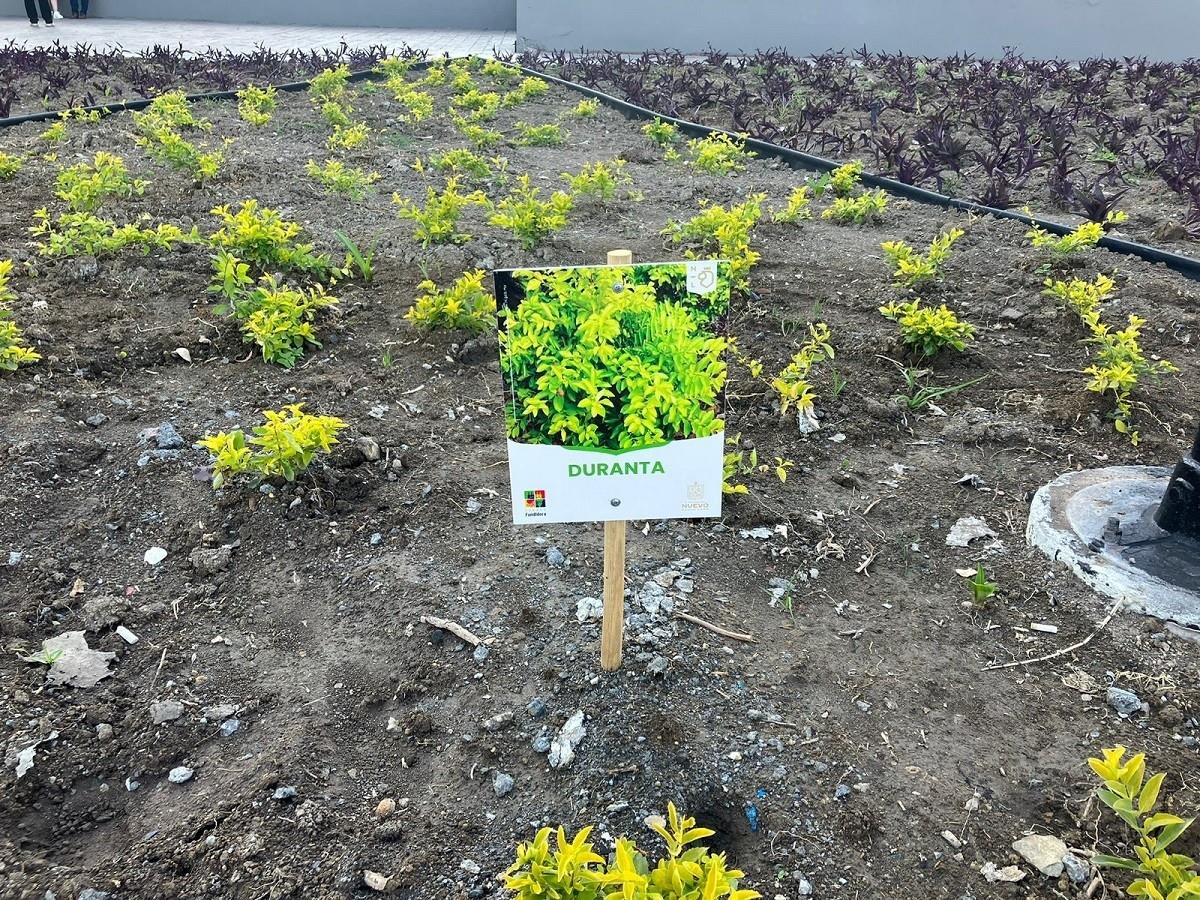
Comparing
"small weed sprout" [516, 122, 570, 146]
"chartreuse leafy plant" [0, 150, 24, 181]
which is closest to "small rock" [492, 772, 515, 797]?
"chartreuse leafy plant" [0, 150, 24, 181]

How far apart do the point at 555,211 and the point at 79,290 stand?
2.79 m

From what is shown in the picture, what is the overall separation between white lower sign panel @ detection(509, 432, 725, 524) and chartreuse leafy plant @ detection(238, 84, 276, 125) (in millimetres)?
7741

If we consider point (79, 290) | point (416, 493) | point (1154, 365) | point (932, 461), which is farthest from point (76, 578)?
point (1154, 365)

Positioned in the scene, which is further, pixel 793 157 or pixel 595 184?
pixel 793 157

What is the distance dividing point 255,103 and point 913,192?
22.2 feet

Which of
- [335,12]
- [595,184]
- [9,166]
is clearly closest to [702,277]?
[595,184]

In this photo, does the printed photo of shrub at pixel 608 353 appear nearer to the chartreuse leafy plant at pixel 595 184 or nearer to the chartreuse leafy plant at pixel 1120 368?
the chartreuse leafy plant at pixel 1120 368

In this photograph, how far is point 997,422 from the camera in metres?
3.88

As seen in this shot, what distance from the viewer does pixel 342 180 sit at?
20.7 ft

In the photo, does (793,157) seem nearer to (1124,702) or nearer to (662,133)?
(662,133)

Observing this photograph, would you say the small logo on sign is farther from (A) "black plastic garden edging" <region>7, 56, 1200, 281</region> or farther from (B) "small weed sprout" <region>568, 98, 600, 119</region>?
(B) "small weed sprout" <region>568, 98, 600, 119</region>

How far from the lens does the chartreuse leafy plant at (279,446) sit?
3018 millimetres

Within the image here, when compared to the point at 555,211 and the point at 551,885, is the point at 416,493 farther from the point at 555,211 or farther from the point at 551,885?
the point at 555,211

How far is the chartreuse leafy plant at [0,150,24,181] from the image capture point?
6.39 metres
